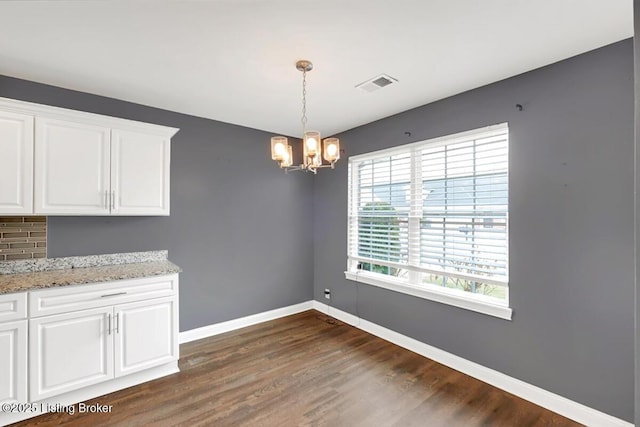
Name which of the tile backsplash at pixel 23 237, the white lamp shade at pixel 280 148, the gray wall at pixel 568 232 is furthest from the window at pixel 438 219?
the tile backsplash at pixel 23 237

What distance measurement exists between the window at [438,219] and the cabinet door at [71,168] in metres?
2.81

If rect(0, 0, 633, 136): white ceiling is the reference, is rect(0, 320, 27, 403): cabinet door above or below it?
below

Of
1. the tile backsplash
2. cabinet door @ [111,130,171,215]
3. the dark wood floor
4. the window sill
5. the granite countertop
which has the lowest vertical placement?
the dark wood floor

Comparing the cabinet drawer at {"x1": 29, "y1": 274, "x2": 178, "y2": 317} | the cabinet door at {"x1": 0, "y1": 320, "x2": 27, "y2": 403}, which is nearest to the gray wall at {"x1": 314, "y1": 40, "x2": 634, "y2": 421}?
the cabinet drawer at {"x1": 29, "y1": 274, "x2": 178, "y2": 317}

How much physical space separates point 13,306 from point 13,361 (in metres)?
0.39

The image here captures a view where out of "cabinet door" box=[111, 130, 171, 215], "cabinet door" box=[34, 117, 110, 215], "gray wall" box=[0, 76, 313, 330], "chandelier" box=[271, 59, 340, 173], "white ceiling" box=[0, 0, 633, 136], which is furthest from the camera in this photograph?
"gray wall" box=[0, 76, 313, 330]

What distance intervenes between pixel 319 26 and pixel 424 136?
1.76 m

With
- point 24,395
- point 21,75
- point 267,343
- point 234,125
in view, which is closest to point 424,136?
point 234,125

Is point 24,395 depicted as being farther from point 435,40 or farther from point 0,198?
point 435,40

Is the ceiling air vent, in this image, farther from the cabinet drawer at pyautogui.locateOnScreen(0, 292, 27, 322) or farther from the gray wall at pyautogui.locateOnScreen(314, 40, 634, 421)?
the cabinet drawer at pyautogui.locateOnScreen(0, 292, 27, 322)

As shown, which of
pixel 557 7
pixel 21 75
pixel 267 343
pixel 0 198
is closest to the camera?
pixel 557 7

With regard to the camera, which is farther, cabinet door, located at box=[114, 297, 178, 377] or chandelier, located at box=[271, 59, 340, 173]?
cabinet door, located at box=[114, 297, 178, 377]

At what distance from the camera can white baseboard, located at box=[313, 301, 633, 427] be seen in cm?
207

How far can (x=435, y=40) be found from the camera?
6.59ft
